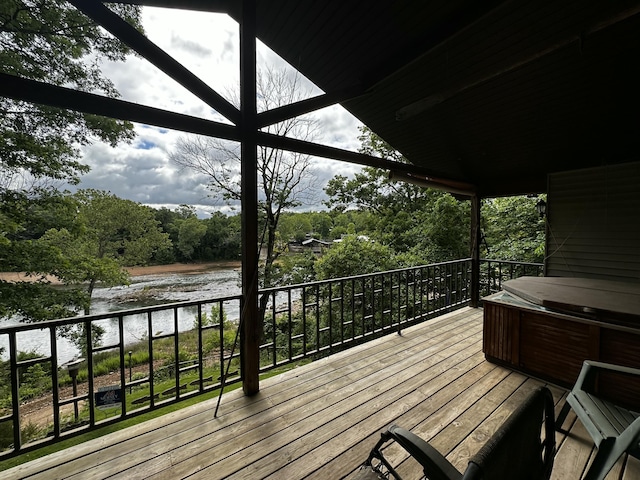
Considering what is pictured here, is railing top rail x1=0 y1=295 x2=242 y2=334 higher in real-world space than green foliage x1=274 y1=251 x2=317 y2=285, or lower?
higher

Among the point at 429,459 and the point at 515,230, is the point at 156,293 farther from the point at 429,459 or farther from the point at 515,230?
the point at 515,230

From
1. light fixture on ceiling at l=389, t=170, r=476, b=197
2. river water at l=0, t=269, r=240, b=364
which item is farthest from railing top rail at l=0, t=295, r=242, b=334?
river water at l=0, t=269, r=240, b=364

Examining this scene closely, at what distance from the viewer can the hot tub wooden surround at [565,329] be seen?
2209mm

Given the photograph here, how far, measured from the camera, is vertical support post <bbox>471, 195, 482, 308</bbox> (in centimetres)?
501

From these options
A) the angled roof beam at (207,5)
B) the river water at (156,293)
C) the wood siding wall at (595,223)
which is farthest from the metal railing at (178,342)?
the angled roof beam at (207,5)

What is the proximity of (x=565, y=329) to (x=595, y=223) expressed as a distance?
2.21 metres

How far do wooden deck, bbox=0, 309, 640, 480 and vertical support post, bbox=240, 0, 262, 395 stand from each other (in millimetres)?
383

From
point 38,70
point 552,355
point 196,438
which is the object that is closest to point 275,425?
point 196,438

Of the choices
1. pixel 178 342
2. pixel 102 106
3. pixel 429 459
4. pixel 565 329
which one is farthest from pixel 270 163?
pixel 429 459

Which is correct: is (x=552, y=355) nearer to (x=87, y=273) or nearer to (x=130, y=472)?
(x=130, y=472)

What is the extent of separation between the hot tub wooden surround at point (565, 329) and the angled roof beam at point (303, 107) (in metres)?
2.81

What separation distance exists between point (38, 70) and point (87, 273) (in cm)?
390

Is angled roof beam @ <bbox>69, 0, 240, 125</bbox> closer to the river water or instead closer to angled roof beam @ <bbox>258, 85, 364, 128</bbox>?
angled roof beam @ <bbox>258, 85, 364, 128</bbox>

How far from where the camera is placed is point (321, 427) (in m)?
2.03
